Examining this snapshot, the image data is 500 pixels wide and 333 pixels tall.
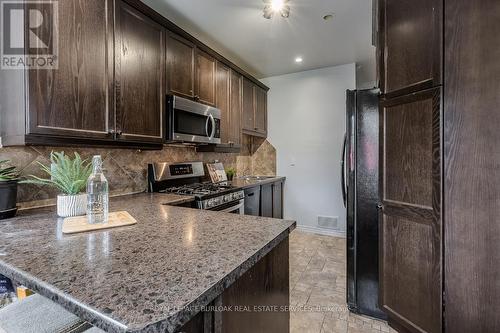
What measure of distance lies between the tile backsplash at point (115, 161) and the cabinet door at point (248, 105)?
0.56 m

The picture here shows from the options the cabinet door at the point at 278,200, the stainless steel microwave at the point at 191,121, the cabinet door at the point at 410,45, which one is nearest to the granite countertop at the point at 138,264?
the cabinet door at the point at 410,45

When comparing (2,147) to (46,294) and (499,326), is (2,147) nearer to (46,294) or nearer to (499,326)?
(46,294)

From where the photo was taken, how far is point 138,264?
2.14ft

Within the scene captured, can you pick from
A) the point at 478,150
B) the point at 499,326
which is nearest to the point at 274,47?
the point at 478,150

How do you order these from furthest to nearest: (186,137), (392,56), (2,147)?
(186,137), (392,56), (2,147)

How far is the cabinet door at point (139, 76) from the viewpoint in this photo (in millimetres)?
1714

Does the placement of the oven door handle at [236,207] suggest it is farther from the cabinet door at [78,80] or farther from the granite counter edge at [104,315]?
the granite counter edge at [104,315]

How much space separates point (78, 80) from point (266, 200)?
8.15ft

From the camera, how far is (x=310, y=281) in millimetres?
2316

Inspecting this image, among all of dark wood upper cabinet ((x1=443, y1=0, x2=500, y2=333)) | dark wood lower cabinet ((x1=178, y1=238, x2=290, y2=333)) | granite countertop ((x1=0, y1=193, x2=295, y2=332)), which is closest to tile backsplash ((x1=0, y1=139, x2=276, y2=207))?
granite countertop ((x1=0, y1=193, x2=295, y2=332))

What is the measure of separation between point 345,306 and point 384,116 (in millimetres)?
1492

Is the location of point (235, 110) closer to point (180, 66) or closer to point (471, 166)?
point (180, 66)

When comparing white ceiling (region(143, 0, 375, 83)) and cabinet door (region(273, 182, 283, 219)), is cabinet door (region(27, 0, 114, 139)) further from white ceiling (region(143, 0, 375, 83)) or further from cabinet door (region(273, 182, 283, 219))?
cabinet door (region(273, 182, 283, 219))

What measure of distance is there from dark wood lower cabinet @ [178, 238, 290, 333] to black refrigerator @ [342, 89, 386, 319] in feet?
3.24
